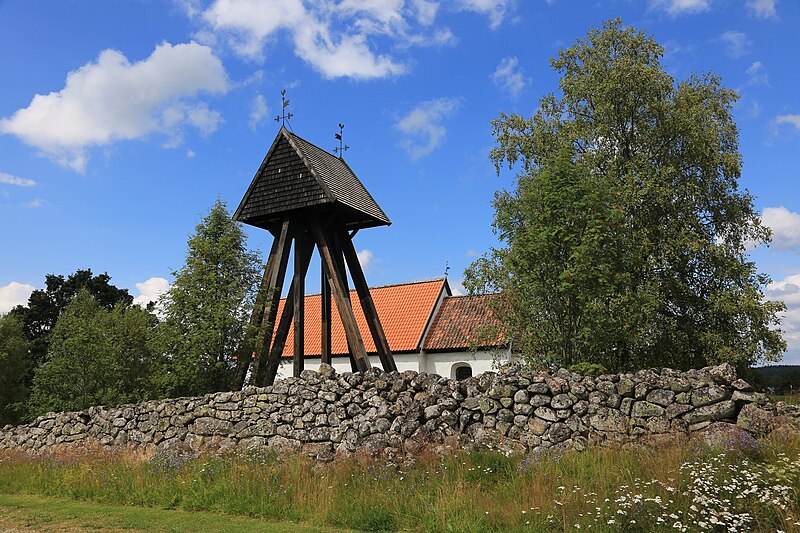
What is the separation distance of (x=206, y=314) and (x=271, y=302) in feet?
5.55

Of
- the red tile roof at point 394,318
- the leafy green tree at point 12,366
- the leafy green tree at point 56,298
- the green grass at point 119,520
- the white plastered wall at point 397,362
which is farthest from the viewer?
the leafy green tree at point 56,298

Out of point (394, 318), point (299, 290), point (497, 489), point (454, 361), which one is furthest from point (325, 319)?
point (394, 318)

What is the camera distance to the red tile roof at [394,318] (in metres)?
26.8

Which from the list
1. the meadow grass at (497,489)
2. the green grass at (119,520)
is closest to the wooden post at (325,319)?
the meadow grass at (497,489)

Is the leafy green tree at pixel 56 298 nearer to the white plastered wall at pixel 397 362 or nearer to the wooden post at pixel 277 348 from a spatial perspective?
the white plastered wall at pixel 397 362

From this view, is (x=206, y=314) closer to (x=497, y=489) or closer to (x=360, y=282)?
(x=360, y=282)

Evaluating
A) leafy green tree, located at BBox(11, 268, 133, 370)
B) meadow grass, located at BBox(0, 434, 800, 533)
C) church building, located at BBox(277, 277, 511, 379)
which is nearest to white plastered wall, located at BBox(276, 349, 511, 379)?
church building, located at BBox(277, 277, 511, 379)

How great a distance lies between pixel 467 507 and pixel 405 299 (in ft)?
72.6

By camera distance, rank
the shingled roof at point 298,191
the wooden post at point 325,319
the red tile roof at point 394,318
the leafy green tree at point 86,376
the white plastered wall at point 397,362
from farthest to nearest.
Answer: the red tile roof at point 394,318
the white plastered wall at point 397,362
the leafy green tree at point 86,376
the wooden post at point 325,319
the shingled roof at point 298,191

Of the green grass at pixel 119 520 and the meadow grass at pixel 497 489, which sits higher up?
the meadow grass at pixel 497 489

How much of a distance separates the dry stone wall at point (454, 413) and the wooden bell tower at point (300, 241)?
2243 millimetres

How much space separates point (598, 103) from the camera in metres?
19.5

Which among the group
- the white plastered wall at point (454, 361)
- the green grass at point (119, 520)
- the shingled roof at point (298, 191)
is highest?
the shingled roof at point (298, 191)

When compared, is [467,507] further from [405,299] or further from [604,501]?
[405,299]
